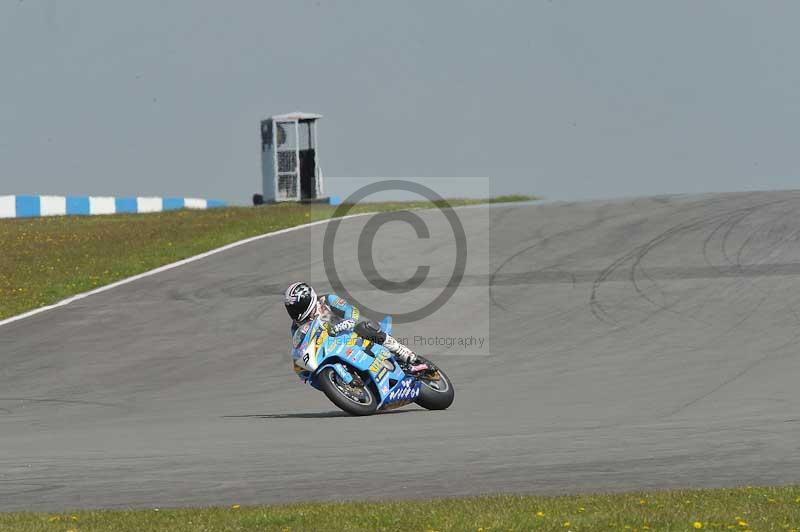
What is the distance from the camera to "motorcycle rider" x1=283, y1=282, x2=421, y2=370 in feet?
43.4

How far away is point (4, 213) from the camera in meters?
42.3

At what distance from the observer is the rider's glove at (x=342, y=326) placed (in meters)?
13.2

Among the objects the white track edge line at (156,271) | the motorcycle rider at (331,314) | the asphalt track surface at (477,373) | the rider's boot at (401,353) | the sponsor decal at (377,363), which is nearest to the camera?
the asphalt track surface at (477,373)

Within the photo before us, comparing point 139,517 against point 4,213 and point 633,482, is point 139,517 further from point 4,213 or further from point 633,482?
point 4,213

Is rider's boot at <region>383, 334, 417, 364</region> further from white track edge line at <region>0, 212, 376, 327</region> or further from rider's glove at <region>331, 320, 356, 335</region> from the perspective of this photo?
white track edge line at <region>0, 212, 376, 327</region>

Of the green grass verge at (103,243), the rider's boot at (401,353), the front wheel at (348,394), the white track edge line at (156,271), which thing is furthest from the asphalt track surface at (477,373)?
the green grass verge at (103,243)

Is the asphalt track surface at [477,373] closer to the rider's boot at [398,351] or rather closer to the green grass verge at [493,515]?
the green grass verge at [493,515]

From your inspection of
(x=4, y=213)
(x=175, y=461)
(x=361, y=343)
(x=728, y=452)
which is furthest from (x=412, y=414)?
(x=4, y=213)

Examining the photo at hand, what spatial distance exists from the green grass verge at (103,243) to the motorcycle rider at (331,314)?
11.6 m

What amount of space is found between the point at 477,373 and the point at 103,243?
55.1 feet

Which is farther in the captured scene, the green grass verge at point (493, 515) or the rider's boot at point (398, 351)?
the rider's boot at point (398, 351)

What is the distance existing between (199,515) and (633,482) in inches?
111

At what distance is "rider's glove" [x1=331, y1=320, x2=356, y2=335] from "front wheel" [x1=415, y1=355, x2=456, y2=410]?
103cm

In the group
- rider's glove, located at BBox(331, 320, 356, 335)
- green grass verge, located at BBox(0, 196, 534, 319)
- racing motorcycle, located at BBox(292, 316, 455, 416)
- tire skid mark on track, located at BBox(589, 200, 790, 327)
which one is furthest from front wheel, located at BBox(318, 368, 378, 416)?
green grass verge, located at BBox(0, 196, 534, 319)
